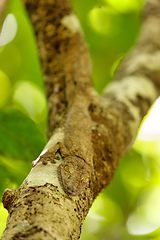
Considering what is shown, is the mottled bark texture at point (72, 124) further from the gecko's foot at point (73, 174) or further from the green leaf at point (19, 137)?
the green leaf at point (19, 137)

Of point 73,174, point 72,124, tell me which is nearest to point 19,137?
point 72,124

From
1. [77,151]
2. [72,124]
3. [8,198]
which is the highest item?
[72,124]

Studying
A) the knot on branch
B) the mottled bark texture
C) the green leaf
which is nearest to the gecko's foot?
the mottled bark texture

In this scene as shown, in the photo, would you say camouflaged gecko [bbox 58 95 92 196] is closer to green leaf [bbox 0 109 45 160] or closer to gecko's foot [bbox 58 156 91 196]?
gecko's foot [bbox 58 156 91 196]

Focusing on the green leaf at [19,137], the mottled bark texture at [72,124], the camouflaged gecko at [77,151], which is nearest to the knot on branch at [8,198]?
the mottled bark texture at [72,124]

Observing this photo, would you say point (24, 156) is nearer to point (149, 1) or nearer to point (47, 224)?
point (47, 224)

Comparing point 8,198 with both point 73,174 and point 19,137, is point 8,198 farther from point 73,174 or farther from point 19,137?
point 19,137
